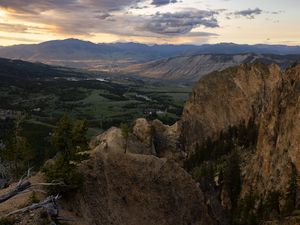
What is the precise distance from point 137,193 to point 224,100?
102m

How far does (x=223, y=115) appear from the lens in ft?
518

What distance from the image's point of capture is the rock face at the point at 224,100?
485ft

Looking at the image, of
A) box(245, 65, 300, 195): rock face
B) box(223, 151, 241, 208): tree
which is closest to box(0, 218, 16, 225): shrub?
box(245, 65, 300, 195): rock face

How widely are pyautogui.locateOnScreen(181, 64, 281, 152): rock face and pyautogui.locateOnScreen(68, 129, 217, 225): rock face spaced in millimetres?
80367

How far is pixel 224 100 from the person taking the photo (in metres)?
159

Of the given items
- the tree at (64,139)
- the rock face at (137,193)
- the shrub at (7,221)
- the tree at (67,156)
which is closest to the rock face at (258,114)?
the rock face at (137,193)

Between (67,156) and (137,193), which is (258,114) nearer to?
(137,193)

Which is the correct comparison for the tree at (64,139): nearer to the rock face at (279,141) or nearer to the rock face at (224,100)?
the rock face at (279,141)

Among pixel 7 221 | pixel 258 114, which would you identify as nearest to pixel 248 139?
pixel 258 114

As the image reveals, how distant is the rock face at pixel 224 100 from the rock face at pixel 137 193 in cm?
8037

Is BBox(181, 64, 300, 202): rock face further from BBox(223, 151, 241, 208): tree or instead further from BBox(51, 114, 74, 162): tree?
BBox(51, 114, 74, 162): tree

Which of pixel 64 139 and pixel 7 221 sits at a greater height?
pixel 64 139

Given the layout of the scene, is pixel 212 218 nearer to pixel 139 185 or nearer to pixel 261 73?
pixel 139 185

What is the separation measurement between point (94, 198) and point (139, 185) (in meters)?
10.2
